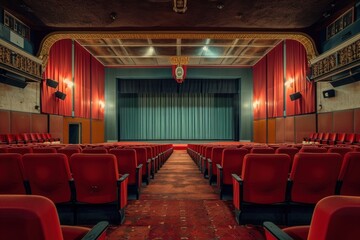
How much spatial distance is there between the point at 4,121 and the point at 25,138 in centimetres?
78

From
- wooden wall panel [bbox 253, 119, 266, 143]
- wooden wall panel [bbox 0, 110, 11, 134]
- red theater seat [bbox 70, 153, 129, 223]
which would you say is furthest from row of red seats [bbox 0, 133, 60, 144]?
wooden wall panel [bbox 253, 119, 266, 143]

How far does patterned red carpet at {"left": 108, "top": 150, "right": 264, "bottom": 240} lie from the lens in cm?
242

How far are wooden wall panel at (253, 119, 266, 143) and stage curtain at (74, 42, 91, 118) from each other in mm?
9771

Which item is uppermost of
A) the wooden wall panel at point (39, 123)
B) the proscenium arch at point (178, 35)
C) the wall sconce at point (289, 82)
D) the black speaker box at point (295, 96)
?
the proscenium arch at point (178, 35)

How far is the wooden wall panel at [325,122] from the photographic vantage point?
946 cm

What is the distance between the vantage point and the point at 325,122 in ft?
32.1

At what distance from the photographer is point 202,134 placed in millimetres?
20812

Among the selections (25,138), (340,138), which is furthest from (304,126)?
(25,138)

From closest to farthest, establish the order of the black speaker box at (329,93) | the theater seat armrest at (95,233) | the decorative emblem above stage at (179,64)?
the theater seat armrest at (95,233) < the black speaker box at (329,93) < the decorative emblem above stage at (179,64)

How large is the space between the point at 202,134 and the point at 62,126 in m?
11.1

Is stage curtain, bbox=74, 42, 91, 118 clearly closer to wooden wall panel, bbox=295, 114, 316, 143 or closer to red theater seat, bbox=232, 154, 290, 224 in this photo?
wooden wall panel, bbox=295, 114, 316, 143

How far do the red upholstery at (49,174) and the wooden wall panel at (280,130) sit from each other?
476 inches

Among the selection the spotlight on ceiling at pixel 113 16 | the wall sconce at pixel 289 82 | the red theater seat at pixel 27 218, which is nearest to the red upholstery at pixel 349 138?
the wall sconce at pixel 289 82

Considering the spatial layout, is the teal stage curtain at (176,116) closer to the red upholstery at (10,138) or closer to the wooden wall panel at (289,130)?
the wooden wall panel at (289,130)
